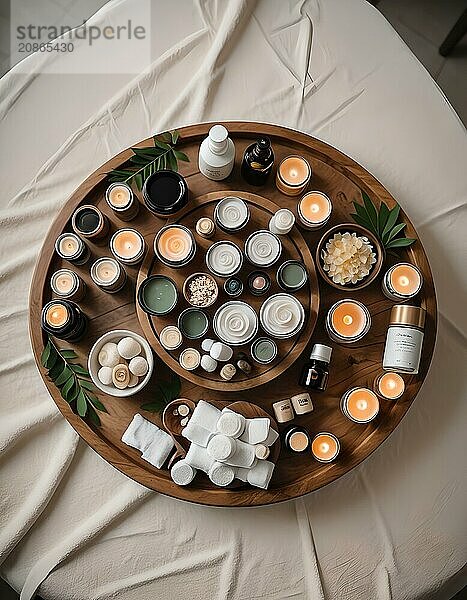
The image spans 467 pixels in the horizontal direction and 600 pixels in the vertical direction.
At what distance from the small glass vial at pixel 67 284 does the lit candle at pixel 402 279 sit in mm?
650

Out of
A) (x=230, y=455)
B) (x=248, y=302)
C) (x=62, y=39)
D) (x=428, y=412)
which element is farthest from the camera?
(x=62, y=39)

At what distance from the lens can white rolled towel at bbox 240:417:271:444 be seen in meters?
1.13

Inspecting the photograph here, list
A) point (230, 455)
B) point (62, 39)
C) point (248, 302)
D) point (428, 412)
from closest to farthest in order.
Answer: point (230, 455)
point (248, 302)
point (428, 412)
point (62, 39)

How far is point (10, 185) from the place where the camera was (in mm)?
1410

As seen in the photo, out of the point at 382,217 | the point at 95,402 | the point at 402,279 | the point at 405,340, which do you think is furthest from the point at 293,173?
the point at 95,402

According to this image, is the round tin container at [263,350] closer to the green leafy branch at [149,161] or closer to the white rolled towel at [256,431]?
the white rolled towel at [256,431]

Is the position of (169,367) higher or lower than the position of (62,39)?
lower

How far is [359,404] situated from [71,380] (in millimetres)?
605

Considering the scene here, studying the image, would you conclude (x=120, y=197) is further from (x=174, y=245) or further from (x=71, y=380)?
(x=71, y=380)

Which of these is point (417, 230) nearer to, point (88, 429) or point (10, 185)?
point (88, 429)

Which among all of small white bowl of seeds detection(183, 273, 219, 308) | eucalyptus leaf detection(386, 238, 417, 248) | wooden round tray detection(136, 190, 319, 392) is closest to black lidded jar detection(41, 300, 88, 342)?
wooden round tray detection(136, 190, 319, 392)

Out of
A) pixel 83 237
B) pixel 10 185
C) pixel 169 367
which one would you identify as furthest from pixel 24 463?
pixel 10 185

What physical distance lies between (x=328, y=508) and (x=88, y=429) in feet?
1.86

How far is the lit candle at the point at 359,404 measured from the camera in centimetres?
119
